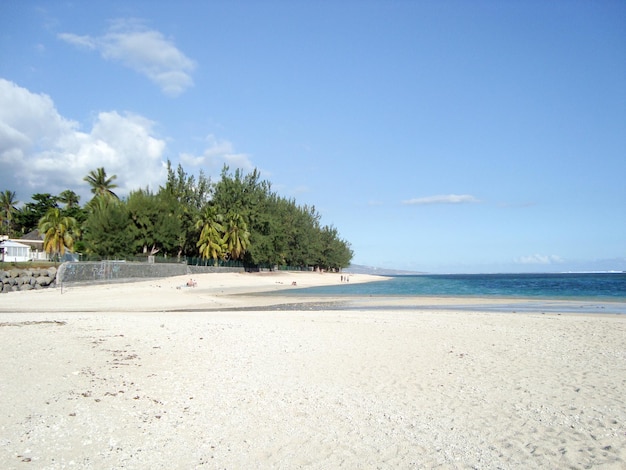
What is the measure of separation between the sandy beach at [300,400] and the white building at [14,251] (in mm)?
51890

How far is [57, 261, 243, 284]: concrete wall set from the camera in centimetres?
3494

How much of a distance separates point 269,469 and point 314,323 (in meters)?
12.4

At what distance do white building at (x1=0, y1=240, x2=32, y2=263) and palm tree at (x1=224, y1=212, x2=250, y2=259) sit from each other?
24321 millimetres

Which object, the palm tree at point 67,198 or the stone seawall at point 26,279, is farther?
the palm tree at point 67,198

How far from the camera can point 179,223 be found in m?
61.3

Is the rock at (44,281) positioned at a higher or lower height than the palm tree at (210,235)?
lower

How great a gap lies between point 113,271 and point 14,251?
27281 mm

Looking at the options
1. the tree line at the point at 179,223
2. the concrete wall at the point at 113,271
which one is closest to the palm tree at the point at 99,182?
the tree line at the point at 179,223

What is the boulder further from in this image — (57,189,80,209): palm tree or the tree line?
(57,189,80,209): palm tree

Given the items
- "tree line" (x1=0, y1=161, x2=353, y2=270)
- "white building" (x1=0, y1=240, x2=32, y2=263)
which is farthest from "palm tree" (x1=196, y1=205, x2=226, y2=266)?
"white building" (x1=0, y1=240, x2=32, y2=263)

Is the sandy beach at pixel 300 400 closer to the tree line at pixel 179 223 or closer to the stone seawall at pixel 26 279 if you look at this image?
the stone seawall at pixel 26 279

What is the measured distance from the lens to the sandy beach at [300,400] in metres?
5.62

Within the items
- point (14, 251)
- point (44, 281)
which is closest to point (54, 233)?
point (14, 251)

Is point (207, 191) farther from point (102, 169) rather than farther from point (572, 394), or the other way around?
point (572, 394)
